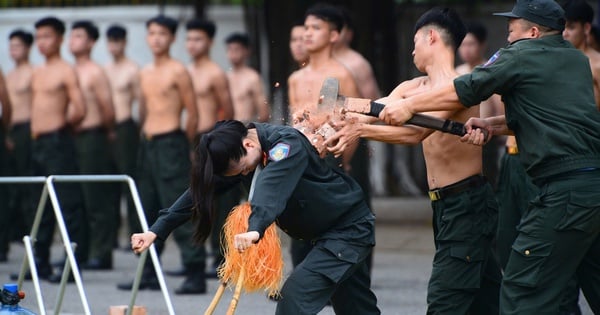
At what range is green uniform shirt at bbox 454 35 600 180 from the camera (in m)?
5.92

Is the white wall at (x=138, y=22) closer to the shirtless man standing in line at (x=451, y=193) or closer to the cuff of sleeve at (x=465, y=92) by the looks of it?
the shirtless man standing in line at (x=451, y=193)

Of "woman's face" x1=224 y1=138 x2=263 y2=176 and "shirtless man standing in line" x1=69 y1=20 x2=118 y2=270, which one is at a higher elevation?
"woman's face" x1=224 y1=138 x2=263 y2=176

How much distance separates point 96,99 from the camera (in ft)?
39.1

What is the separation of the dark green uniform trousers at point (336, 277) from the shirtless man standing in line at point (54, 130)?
5.22 metres

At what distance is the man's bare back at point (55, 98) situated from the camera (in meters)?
11.3

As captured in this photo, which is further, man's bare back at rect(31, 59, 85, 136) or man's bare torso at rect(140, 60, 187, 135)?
man's bare back at rect(31, 59, 85, 136)

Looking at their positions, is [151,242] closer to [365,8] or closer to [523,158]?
[523,158]

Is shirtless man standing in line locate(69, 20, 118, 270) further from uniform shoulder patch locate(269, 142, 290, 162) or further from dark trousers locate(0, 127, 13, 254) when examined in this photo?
uniform shoulder patch locate(269, 142, 290, 162)

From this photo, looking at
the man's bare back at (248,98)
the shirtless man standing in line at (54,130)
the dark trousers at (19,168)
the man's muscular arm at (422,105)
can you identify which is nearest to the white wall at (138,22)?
the dark trousers at (19,168)

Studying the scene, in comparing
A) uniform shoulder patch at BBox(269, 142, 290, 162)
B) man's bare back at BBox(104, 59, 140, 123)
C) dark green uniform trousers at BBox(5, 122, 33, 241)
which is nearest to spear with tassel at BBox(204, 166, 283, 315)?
uniform shoulder patch at BBox(269, 142, 290, 162)

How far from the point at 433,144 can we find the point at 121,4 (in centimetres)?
1087

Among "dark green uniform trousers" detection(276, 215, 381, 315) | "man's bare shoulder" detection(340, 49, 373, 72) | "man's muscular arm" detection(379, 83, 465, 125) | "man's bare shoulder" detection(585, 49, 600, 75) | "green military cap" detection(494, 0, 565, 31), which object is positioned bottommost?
"dark green uniform trousers" detection(276, 215, 381, 315)

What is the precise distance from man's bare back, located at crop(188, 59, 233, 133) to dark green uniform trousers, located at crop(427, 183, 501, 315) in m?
4.73

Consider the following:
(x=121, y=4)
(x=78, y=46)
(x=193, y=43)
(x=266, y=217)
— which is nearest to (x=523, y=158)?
(x=266, y=217)
